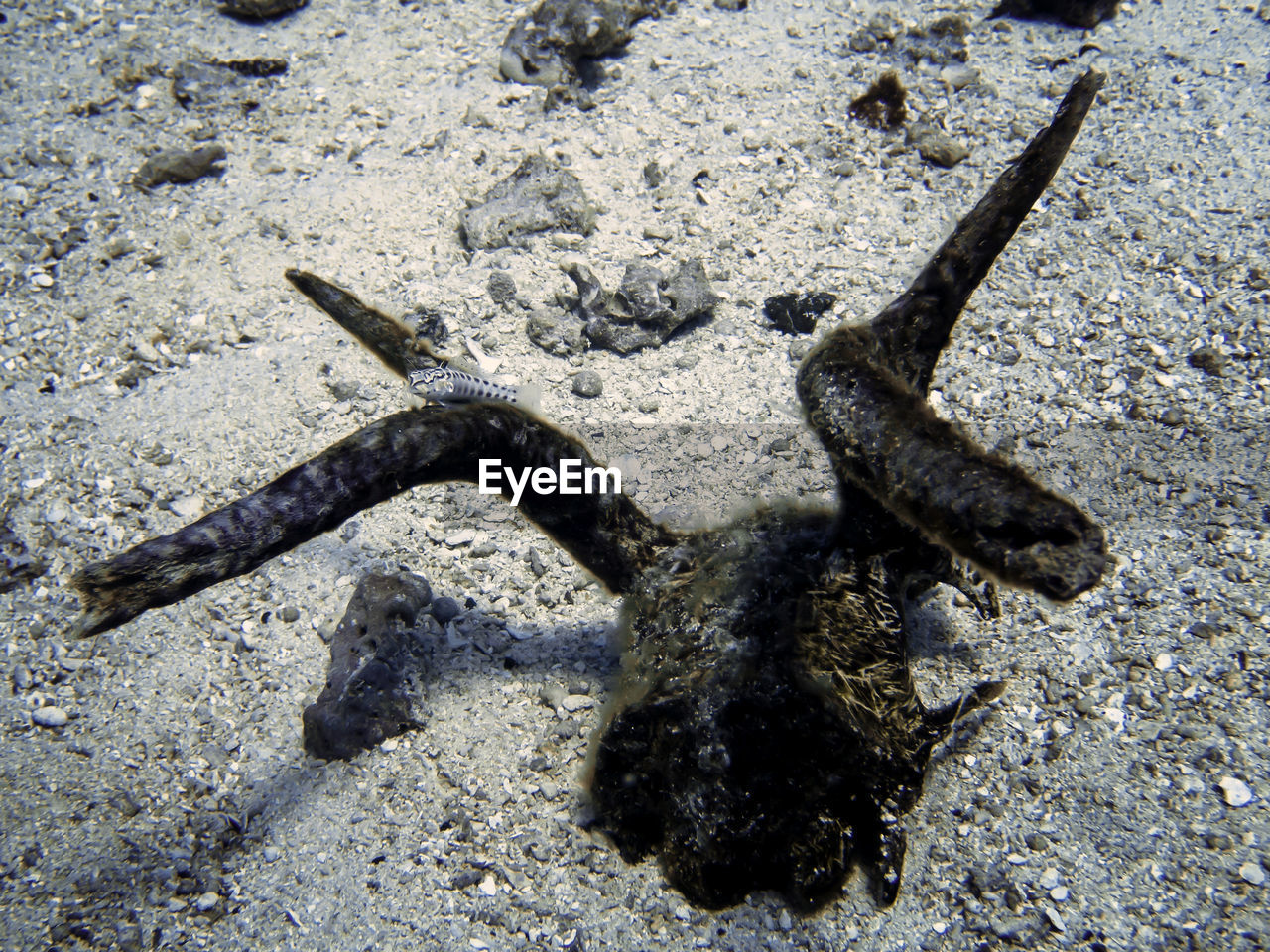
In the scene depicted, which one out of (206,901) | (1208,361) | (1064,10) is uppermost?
(1064,10)

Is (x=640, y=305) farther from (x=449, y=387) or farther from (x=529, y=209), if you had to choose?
(x=449, y=387)

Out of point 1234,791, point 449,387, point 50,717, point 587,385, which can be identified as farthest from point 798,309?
point 50,717

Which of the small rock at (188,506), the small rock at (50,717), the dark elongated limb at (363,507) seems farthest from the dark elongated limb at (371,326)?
the small rock at (50,717)

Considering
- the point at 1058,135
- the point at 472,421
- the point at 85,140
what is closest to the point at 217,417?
the point at 472,421

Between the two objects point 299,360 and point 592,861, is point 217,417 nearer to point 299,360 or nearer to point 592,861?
point 299,360

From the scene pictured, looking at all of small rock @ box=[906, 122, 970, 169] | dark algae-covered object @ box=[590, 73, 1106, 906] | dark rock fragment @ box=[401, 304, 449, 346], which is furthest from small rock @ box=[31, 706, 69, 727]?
small rock @ box=[906, 122, 970, 169]
